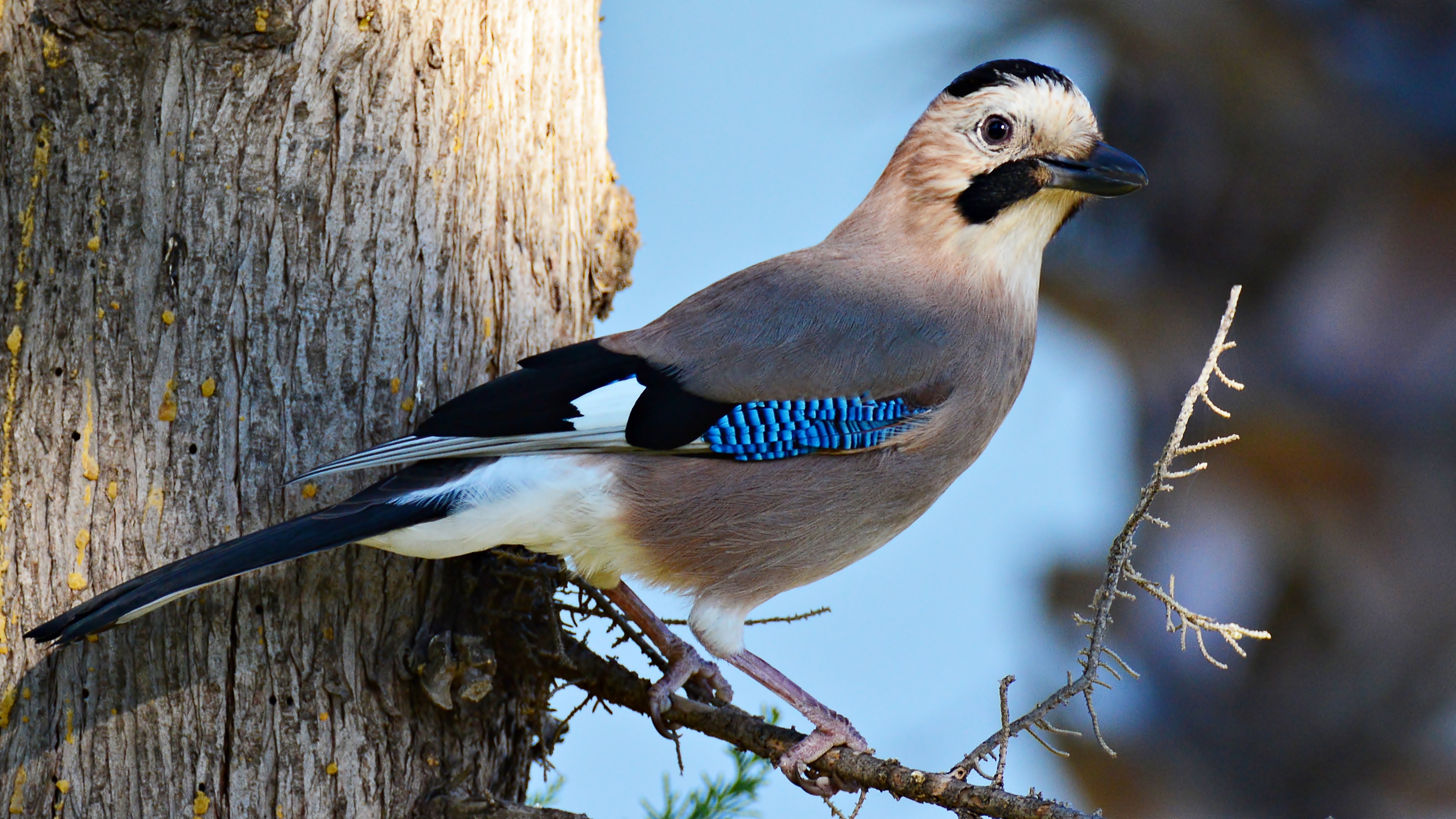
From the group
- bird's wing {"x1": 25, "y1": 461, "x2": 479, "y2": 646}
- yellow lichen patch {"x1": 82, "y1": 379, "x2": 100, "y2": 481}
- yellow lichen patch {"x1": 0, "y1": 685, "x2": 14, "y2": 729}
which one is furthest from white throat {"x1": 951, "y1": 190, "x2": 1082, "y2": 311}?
yellow lichen patch {"x1": 0, "y1": 685, "x2": 14, "y2": 729}

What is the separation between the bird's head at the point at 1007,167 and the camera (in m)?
2.68

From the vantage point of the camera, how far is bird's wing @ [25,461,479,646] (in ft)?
6.33

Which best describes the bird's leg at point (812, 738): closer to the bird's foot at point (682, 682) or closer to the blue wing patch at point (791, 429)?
the bird's foot at point (682, 682)

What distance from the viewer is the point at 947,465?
258 centimetres

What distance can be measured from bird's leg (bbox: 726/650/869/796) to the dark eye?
1.34 metres

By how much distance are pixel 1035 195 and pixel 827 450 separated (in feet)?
2.71

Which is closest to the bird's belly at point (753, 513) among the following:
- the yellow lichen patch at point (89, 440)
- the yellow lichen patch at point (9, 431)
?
the yellow lichen patch at point (89, 440)

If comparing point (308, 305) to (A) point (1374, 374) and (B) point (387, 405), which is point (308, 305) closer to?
(B) point (387, 405)

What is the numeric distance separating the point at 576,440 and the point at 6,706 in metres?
1.17

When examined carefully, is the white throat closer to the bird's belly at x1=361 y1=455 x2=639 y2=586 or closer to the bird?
the bird

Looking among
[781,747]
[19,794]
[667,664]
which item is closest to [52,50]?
[19,794]

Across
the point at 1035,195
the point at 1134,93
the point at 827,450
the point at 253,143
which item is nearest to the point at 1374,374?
the point at 1134,93

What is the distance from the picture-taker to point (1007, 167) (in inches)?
107

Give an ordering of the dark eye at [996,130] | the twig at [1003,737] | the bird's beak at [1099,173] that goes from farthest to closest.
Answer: the dark eye at [996,130], the bird's beak at [1099,173], the twig at [1003,737]
